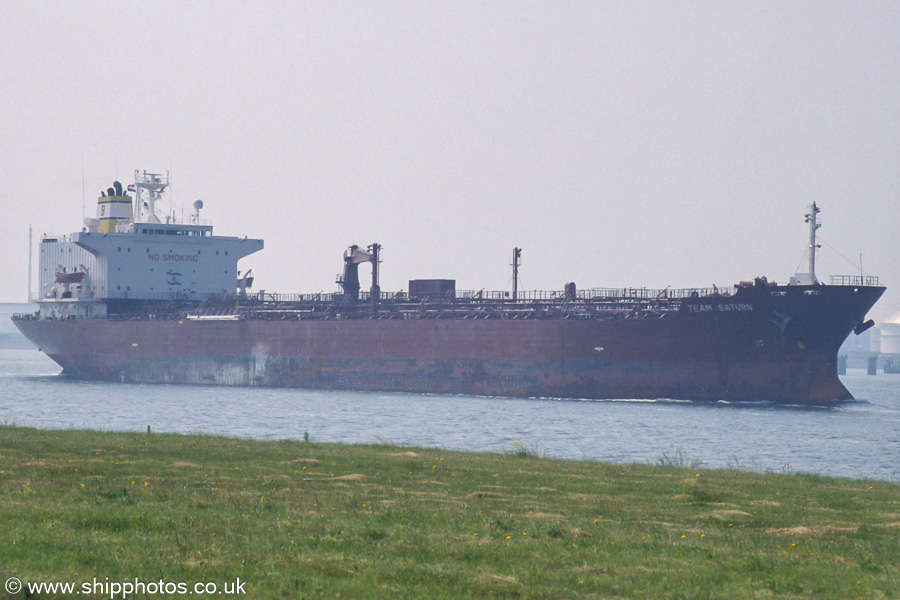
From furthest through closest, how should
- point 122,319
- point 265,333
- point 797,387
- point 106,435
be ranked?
point 122,319 < point 265,333 < point 797,387 < point 106,435

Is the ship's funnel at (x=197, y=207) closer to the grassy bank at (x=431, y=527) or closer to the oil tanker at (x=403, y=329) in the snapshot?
the oil tanker at (x=403, y=329)

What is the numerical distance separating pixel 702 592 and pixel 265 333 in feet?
168

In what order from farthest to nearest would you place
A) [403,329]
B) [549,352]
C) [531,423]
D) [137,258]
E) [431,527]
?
[137,258], [403,329], [549,352], [531,423], [431,527]

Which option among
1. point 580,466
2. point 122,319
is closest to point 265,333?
point 122,319

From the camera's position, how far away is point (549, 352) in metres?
47.3

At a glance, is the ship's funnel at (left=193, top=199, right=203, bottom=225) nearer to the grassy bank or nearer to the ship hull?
the ship hull

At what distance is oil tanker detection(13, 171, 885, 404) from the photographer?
141ft

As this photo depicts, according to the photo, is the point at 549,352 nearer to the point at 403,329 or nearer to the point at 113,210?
the point at 403,329

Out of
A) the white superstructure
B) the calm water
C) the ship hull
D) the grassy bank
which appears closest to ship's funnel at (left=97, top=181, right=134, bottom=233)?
the white superstructure

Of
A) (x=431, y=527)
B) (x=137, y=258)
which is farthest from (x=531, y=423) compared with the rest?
(x=137, y=258)

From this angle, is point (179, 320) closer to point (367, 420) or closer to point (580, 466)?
point (367, 420)

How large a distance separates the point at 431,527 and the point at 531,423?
2480cm

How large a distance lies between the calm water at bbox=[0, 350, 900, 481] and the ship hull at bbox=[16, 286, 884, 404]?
1.29 meters

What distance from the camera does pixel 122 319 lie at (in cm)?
6544
